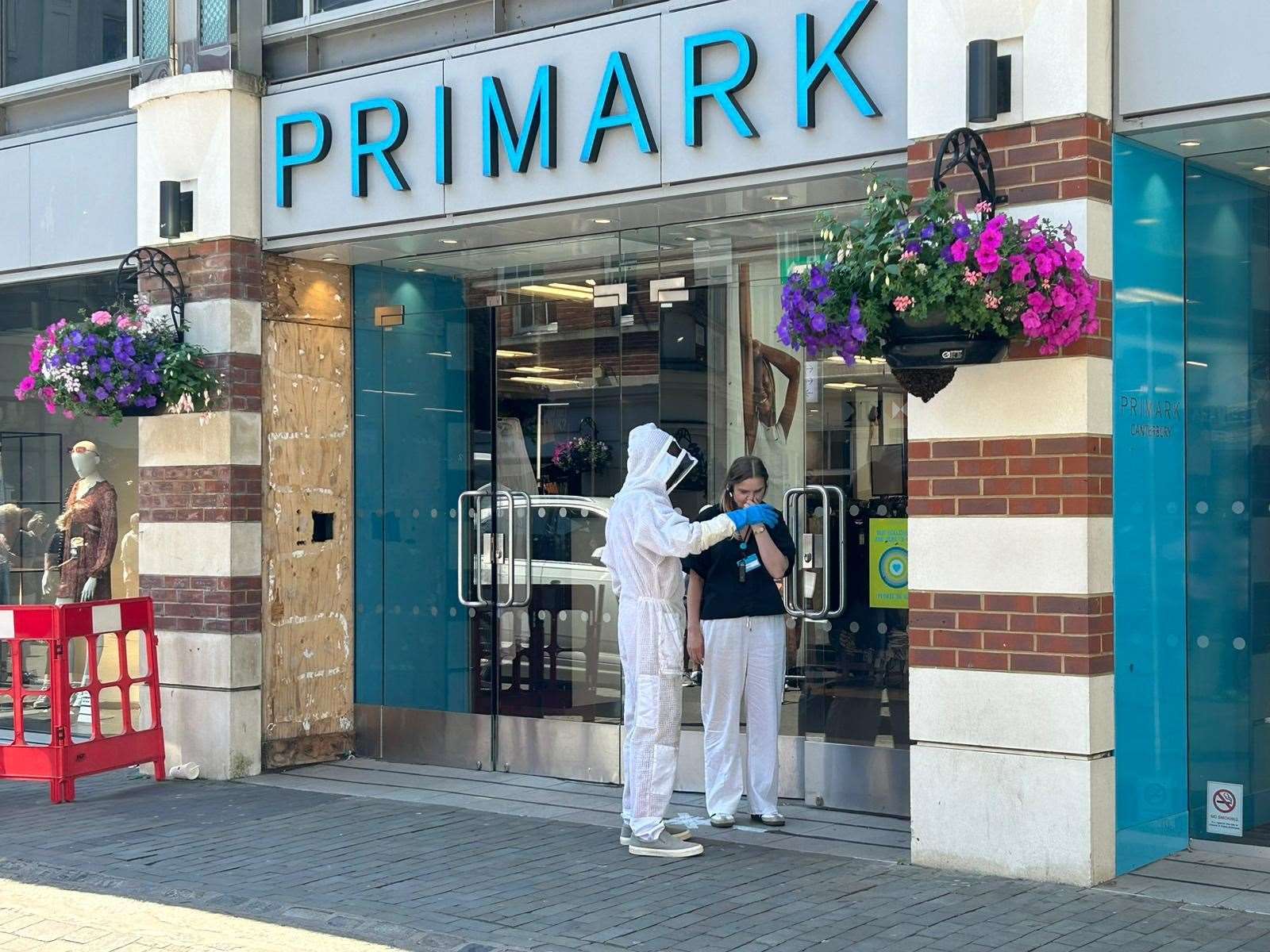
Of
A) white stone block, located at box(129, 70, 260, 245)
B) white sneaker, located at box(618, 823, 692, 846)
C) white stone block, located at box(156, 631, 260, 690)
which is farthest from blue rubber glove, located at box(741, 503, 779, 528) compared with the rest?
white stone block, located at box(129, 70, 260, 245)

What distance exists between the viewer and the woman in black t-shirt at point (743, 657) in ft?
28.3

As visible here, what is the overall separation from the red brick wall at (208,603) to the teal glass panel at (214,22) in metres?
3.51

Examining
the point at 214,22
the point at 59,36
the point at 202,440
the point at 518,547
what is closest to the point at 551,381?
the point at 518,547

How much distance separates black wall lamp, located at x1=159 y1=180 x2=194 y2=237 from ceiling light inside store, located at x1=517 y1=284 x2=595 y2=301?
2.25 meters

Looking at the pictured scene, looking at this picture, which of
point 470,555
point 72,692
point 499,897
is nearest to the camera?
point 499,897

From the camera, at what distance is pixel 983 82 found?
24.0 feet

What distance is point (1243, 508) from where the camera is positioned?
8148 millimetres

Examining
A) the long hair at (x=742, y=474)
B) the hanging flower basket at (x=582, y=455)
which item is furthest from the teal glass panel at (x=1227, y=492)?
the hanging flower basket at (x=582, y=455)

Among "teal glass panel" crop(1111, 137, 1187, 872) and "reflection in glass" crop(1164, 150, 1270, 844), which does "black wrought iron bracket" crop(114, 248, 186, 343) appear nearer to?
"teal glass panel" crop(1111, 137, 1187, 872)

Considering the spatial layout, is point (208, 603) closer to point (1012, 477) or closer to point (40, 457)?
point (40, 457)

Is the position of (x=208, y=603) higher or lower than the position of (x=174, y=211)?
lower

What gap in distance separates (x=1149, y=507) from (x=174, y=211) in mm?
6500

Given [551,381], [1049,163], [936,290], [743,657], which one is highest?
[1049,163]

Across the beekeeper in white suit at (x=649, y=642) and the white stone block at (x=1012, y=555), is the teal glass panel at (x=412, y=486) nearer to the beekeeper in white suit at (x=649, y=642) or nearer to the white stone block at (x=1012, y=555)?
the beekeeper in white suit at (x=649, y=642)
